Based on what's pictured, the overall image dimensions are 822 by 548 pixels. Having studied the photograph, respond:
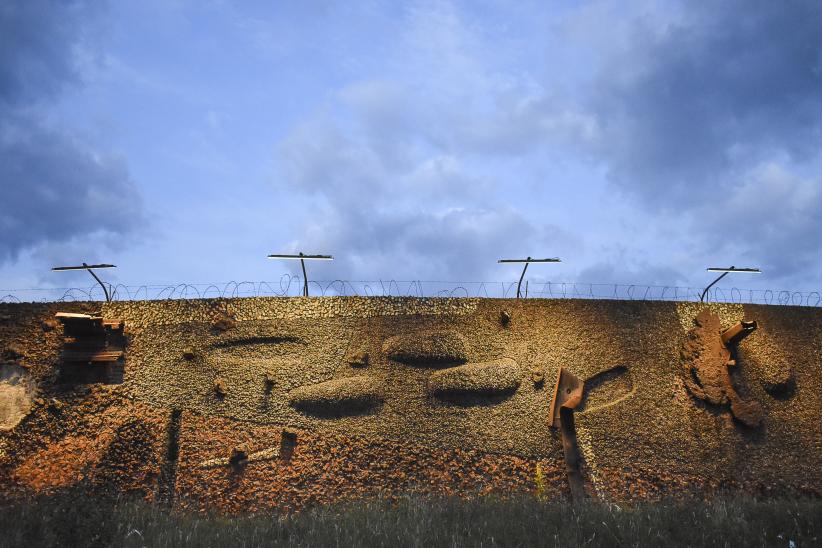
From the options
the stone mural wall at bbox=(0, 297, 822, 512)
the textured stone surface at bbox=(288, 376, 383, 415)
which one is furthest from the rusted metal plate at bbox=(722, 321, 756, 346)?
the textured stone surface at bbox=(288, 376, 383, 415)

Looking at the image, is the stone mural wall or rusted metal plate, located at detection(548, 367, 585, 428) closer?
the stone mural wall

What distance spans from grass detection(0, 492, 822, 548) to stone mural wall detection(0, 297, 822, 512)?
5.73 feet

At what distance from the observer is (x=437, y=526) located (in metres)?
10.1

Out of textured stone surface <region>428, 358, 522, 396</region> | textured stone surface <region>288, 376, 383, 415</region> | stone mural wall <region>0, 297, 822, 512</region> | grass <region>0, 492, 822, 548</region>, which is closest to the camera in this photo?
grass <region>0, 492, 822, 548</region>

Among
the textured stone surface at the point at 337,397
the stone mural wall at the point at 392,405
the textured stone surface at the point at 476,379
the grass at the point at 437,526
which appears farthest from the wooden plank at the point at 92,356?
the textured stone surface at the point at 476,379

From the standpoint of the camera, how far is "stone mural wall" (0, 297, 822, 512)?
45.1ft

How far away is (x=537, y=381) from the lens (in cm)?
1484

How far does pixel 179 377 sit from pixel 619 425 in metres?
9.31

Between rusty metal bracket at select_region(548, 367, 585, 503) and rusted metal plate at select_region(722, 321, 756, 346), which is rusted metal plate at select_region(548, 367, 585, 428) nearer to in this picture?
rusty metal bracket at select_region(548, 367, 585, 503)

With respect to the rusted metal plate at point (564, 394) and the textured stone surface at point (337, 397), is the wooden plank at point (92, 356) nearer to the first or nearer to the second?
the textured stone surface at point (337, 397)

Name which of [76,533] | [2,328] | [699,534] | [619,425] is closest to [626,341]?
[619,425]

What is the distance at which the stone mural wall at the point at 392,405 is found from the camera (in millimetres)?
13758

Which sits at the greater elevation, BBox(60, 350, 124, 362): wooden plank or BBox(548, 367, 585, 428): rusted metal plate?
BBox(60, 350, 124, 362): wooden plank

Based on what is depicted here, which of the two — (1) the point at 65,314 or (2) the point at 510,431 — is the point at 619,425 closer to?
(2) the point at 510,431
